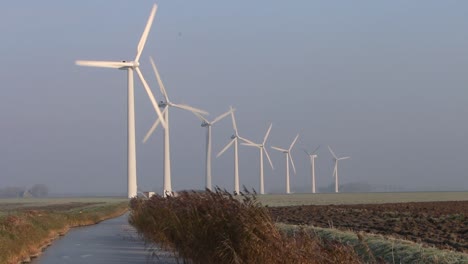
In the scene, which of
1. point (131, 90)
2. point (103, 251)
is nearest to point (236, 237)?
point (103, 251)

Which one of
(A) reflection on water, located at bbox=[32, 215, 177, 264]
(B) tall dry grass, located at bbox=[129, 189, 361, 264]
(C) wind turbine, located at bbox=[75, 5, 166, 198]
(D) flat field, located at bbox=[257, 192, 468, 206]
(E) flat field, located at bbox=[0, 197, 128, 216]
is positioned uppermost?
(C) wind turbine, located at bbox=[75, 5, 166, 198]

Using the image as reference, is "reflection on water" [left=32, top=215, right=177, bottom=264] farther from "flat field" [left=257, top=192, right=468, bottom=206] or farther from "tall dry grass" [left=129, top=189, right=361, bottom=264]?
"flat field" [left=257, top=192, right=468, bottom=206]

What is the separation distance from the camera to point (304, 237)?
11781 mm

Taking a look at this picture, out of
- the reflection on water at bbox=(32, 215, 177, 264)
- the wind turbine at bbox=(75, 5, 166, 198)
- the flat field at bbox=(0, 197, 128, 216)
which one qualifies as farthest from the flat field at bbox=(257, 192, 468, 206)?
the reflection on water at bbox=(32, 215, 177, 264)

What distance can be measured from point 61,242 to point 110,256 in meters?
7.57

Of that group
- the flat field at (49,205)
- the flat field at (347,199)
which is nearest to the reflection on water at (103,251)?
the flat field at (49,205)

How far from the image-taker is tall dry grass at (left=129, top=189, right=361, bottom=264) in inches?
429

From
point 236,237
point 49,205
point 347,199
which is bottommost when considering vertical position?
point 49,205

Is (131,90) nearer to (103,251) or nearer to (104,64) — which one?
(104,64)

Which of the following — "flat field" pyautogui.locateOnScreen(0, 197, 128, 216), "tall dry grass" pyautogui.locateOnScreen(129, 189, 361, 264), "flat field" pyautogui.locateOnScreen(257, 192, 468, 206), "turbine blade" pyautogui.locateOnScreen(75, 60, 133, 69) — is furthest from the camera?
"flat field" pyautogui.locateOnScreen(257, 192, 468, 206)

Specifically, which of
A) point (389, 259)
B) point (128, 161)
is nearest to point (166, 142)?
point (128, 161)

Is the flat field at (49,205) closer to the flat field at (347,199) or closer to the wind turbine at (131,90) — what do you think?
the wind turbine at (131,90)

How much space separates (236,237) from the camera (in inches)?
519

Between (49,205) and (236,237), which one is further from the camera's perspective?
(49,205)
